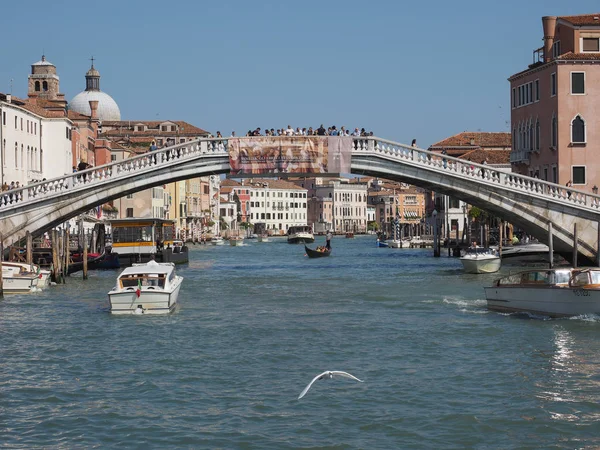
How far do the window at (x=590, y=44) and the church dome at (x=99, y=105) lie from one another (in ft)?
179

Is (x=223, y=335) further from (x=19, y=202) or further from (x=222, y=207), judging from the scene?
(x=222, y=207)

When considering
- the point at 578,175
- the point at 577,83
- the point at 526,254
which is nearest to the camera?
the point at 577,83

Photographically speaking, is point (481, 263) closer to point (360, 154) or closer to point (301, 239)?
point (360, 154)

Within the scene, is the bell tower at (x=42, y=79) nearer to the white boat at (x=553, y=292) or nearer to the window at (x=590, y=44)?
the window at (x=590, y=44)

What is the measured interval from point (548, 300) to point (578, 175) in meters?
17.0

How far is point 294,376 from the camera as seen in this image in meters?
14.2

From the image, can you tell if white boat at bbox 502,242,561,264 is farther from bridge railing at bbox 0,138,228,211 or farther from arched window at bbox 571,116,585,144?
bridge railing at bbox 0,138,228,211

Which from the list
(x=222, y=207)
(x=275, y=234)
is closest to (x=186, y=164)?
(x=222, y=207)

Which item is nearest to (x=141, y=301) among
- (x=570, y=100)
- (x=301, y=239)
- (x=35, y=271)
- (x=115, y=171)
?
(x=35, y=271)

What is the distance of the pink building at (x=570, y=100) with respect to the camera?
35156 millimetres

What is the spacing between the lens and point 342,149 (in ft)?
96.7

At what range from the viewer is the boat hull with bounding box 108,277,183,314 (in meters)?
20.8

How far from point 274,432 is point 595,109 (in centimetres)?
2611

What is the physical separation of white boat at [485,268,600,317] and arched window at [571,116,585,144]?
51.8ft
